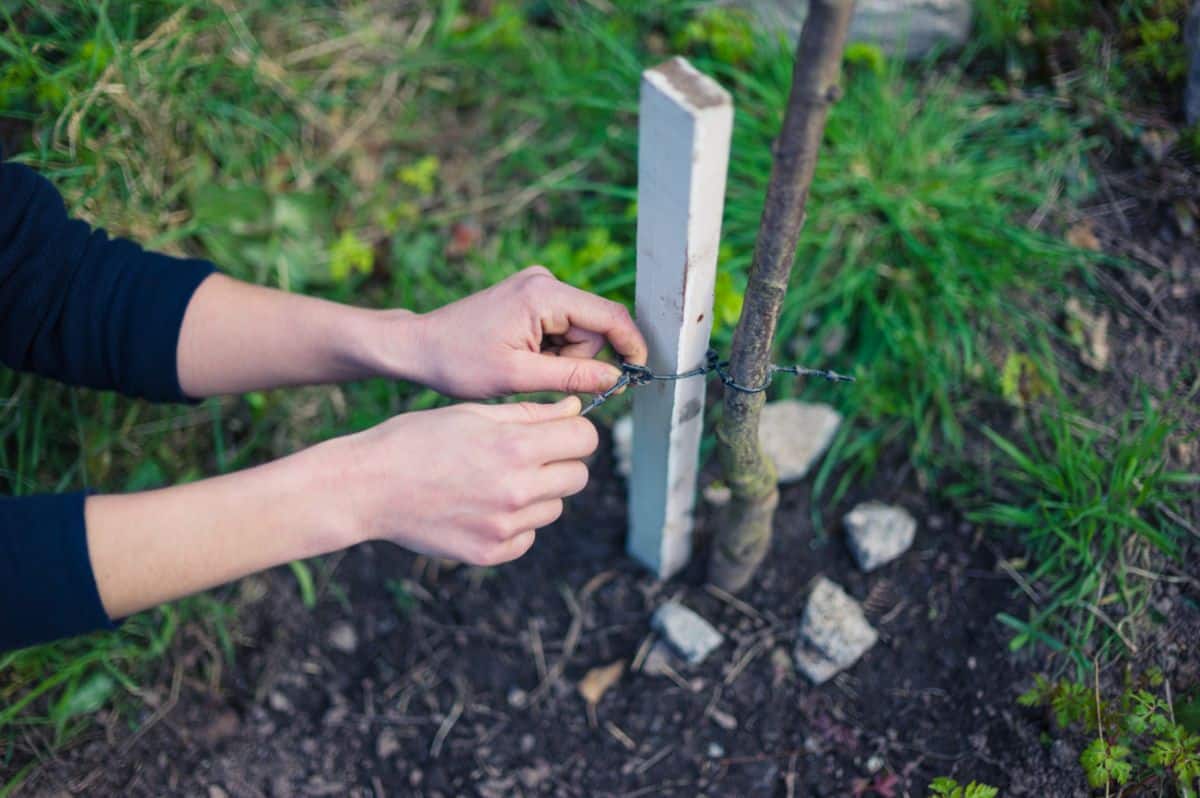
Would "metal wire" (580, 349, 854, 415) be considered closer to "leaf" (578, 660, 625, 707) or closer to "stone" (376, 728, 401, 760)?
"leaf" (578, 660, 625, 707)

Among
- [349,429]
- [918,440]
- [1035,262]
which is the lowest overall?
[349,429]

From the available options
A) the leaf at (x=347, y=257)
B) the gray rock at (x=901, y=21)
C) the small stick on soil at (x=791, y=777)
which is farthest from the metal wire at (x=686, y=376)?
the gray rock at (x=901, y=21)

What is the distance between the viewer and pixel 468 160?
2703 millimetres

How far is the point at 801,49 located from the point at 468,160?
1789mm

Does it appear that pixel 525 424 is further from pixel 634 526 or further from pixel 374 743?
pixel 374 743

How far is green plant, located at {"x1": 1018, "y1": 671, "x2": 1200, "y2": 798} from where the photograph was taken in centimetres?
144

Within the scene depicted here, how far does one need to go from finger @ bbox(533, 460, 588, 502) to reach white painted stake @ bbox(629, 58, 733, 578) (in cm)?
22

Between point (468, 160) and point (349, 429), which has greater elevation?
point (468, 160)

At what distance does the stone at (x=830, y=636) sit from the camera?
1.83 metres

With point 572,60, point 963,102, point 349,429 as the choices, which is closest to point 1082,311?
point 963,102

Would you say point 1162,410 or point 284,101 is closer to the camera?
point 1162,410

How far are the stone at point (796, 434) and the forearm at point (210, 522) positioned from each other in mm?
1078

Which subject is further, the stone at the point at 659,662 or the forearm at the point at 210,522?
the stone at the point at 659,662

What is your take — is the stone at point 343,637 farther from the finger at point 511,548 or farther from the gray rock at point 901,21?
the gray rock at point 901,21
